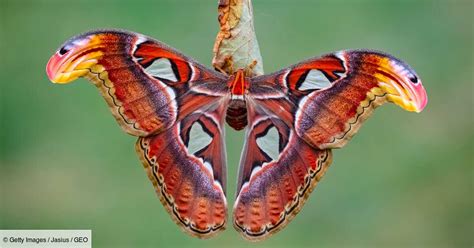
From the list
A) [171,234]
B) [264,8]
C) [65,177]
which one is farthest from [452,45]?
[65,177]

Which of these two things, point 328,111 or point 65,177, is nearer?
point 328,111

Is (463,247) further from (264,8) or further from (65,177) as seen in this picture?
(65,177)

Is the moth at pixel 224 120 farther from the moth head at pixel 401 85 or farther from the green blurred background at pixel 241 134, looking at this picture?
the green blurred background at pixel 241 134

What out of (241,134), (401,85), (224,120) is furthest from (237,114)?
(241,134)

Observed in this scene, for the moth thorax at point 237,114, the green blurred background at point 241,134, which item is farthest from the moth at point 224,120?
the green blurred background at point 241,134

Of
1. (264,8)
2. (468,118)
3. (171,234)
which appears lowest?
(171,234)

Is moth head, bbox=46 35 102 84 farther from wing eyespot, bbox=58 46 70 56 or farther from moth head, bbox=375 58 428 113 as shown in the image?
moth head, bbox=375 58 428 113
